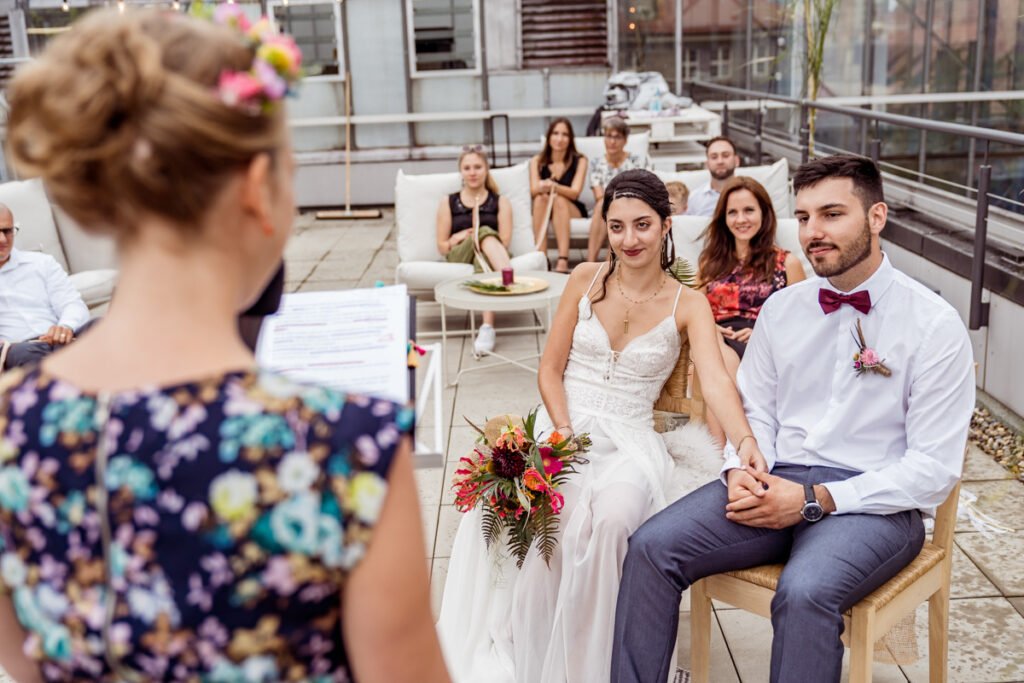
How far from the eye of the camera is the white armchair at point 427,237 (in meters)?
6.49

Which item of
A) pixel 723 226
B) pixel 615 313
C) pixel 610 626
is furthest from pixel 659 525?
pixel 723 226

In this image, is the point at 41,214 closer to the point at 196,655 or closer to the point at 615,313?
the point at 615,313

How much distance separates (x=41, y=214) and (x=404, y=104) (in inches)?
262

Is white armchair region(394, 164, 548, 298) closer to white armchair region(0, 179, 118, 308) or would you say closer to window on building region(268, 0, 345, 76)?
white armchair region(0, 179, 118, 308)

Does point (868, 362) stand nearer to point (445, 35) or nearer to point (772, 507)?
point (772, 507)

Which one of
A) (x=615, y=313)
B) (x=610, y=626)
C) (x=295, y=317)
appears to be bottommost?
(x=610, y=626)

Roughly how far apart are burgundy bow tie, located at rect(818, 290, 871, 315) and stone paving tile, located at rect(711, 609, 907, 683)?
920mm

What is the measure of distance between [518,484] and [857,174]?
1171 mm

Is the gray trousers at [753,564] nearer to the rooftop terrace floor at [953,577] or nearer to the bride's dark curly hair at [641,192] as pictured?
the rooftop terrace floor at [953,577]

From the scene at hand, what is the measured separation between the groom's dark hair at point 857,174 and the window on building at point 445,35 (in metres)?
10.0

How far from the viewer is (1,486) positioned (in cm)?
87

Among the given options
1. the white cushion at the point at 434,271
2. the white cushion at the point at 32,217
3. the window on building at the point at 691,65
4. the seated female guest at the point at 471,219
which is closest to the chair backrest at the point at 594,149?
the seated female guest at the point at 471,219

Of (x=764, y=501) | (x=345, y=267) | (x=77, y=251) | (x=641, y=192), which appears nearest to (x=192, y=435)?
(x=764, y=501)

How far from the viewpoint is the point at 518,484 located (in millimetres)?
2537
